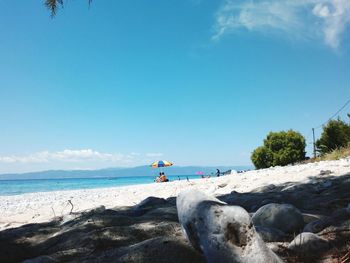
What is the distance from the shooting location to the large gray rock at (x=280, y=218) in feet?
11.3

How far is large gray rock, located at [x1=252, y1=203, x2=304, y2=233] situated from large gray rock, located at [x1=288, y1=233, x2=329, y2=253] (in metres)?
0.77

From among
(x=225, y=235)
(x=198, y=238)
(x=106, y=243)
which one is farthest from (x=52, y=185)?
(x=225, y=235)

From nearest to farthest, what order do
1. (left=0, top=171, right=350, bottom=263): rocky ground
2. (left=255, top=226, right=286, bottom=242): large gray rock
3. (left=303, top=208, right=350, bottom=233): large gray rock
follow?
(left=0, top=171, right=350, bottom=263): rocky ground, (left=255, top=226, right=286, bottom=242): large gray rock, (left=303, top=208, right=350, bottom=233): large gray rock

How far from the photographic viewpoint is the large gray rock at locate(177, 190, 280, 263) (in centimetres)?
206

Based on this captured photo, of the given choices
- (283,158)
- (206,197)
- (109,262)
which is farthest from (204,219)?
(283,158)

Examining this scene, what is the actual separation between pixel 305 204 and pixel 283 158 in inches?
1026

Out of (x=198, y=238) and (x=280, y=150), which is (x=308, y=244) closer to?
(x=198, y=238)

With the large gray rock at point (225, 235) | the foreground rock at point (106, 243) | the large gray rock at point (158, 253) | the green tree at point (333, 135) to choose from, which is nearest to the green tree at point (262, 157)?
the green tree at point (333, 135)

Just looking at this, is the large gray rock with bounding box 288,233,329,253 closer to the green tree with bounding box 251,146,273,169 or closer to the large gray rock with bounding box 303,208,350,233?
the large gray rock with bounding box 303,208,350,233

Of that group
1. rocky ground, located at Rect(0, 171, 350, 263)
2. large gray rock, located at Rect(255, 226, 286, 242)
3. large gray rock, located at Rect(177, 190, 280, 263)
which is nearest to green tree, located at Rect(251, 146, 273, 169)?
rocky ground, located at Rect(0, 171, 350, 263)

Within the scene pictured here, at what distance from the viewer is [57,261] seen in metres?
2.71

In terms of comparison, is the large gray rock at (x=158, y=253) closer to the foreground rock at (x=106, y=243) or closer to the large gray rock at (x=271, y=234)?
the foreground rock at (x=106, y=243)

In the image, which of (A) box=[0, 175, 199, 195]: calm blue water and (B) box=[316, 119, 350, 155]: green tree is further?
(A) box=[0, 175, 199, 195]: calm blue water

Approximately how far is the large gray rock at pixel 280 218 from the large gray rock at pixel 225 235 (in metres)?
1.29
